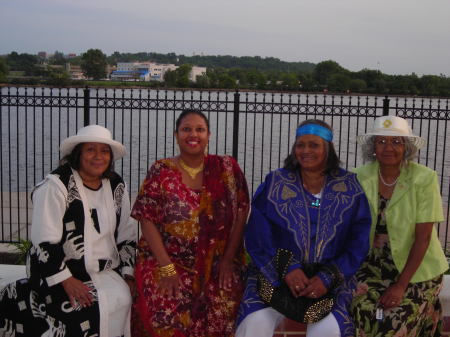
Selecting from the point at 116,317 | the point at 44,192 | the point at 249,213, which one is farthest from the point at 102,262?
the point at 249,213

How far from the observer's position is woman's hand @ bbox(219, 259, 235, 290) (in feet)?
10.9

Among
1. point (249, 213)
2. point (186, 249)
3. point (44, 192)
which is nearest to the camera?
point (44, 192)

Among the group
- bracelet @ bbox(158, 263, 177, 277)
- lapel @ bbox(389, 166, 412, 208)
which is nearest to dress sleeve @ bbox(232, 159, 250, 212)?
bracelet @ bbox(158, 263, 177, 277)

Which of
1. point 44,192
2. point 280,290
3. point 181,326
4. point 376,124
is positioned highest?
point 376,124

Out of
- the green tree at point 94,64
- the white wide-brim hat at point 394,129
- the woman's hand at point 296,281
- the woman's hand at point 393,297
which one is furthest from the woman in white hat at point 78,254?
the green tree at point 94,64

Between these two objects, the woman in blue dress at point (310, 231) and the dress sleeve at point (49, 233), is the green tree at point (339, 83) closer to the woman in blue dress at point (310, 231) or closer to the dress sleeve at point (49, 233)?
the woman in blue dress at point (310, 231)

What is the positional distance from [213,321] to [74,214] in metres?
1.01

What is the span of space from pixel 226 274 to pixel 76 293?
2.87 ft

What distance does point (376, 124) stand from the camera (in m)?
3.51

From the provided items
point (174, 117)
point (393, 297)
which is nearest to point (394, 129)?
point (393, 297)

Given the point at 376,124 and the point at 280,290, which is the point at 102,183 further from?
the point at 376,124

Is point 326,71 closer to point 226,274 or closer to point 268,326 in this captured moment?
point 226,274

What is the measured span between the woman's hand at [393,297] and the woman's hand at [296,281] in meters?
0.49

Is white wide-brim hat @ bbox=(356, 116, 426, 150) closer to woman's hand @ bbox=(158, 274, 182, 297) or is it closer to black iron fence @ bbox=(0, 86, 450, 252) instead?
black iron fence @ bbox=(0, 86, 450, 252)
